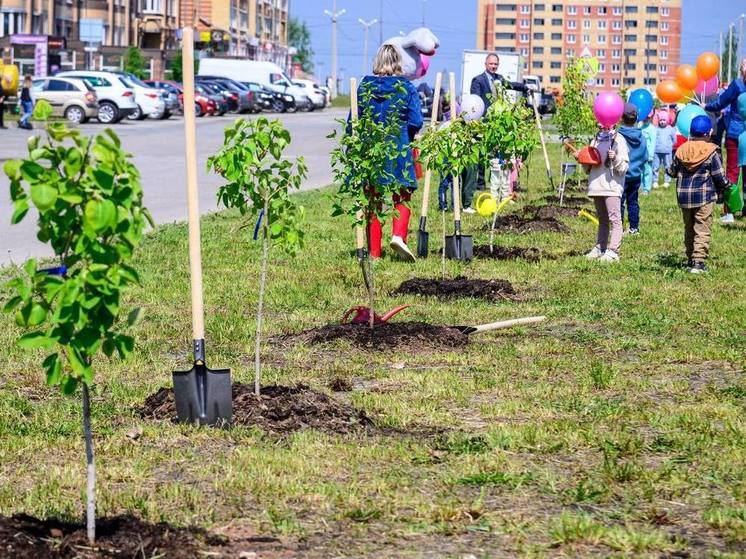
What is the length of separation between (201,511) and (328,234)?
10839 mm

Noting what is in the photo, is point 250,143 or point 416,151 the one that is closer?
point 250,143

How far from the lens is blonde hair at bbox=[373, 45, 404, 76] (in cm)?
1185

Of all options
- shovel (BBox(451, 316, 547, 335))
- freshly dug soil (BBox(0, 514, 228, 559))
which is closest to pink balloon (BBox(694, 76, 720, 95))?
shovel (BBox(451, 316, 547, 335))

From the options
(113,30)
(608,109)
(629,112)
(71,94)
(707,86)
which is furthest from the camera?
(113,30)

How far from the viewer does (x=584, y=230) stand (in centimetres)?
1759

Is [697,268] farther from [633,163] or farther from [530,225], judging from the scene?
[530,225]

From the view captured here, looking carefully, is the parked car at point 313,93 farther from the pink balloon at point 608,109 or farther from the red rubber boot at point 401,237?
the red rubber boot at point 401,237

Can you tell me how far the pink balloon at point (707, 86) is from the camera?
21844mm

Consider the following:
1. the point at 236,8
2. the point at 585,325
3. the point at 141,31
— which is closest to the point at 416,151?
the point at 585,325

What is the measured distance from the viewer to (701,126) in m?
12.8

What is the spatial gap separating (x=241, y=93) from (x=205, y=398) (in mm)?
58909

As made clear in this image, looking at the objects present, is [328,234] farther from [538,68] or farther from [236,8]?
[538,68]

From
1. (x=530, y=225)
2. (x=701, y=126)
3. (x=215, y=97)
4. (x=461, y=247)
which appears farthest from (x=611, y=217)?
(x=215, y=97)

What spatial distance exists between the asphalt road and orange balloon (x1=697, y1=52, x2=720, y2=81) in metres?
6.12
